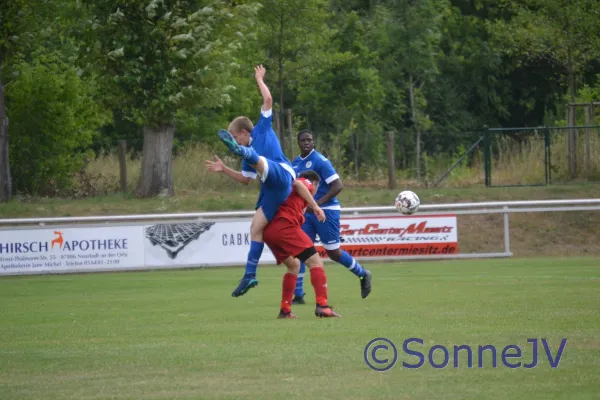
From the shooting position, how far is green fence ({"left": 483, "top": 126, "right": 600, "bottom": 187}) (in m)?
31.1

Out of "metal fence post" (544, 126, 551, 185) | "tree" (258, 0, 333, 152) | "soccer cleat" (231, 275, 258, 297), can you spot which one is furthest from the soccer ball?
"tree" (258, 0, 333, 152)

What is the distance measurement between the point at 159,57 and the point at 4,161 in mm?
5154

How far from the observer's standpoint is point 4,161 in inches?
1133

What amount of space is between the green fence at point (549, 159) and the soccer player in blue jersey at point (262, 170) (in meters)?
20.2

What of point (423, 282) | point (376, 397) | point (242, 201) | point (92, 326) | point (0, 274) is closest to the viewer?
point (376, 397)

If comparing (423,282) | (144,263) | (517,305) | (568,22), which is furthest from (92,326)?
(568,22)

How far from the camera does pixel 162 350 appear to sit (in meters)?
8.58

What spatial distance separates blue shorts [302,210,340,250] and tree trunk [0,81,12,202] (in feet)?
55.8

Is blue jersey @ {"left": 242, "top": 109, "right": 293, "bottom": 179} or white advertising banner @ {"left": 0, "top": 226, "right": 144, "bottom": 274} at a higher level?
blue jersey @ {"left": 242, "top": 109, "right": 293, "bottom": 179}

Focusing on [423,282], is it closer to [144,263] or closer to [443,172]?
[144,263]

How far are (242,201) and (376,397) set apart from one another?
77.1 ft

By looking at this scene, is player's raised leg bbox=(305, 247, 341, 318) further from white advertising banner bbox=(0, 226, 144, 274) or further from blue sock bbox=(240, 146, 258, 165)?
white advertising banner bbox=(0, 226, 144, 274)

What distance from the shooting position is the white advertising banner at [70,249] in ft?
75.9

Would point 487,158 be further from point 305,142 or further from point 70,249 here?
point 305,142
